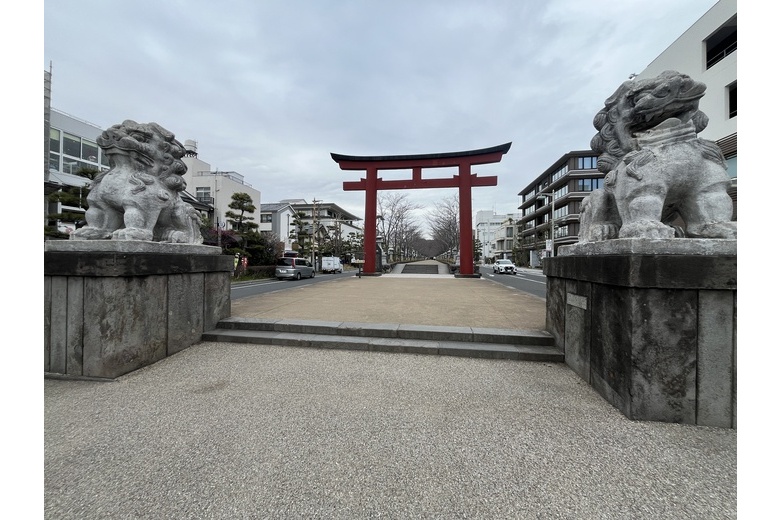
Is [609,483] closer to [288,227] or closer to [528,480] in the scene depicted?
[528,480]

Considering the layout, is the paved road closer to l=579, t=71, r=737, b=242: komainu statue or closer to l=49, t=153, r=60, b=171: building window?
l=579, t=71, r=737, b=242: komainu statue

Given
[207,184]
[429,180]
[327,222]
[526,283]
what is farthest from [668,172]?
[327,222]

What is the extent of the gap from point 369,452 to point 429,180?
18303 millimetres

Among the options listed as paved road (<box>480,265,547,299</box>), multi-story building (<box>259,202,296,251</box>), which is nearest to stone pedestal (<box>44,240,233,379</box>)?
paved road (<box>480,265,547,299</box>)

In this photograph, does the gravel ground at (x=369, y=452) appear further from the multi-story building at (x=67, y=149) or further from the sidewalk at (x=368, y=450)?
the multi-story building at (x=67, y=149)

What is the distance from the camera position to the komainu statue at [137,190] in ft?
11.9

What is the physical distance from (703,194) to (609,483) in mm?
2801

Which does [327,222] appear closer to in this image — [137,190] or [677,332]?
[137,190]

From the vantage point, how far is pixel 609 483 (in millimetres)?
1710

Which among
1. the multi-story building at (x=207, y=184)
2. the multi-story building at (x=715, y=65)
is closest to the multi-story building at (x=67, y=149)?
the multi-story building at (x=207, y=184)

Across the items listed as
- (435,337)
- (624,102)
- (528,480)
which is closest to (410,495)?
(528,480)

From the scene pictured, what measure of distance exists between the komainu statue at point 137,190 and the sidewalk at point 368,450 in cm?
182

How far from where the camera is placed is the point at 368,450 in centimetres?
198

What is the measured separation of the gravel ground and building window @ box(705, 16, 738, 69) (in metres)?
22.8
